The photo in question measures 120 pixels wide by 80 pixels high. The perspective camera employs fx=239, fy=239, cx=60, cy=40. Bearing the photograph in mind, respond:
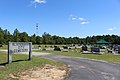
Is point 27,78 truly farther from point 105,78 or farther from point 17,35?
point 17,35

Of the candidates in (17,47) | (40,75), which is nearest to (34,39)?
(17,47)

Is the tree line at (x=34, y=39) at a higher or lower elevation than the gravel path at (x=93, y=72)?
higher

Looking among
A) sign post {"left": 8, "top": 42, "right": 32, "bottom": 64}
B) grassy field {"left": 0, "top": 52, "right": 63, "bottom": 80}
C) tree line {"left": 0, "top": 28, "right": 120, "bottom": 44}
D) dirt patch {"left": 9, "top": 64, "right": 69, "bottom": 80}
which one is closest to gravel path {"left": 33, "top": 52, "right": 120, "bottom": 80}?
dirt patch {"left": 9, "top": 64, "right": 69, "bottom": 80}

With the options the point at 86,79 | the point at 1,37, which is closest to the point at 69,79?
the point at 86,79

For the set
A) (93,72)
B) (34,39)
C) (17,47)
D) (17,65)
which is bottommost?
(93,72)

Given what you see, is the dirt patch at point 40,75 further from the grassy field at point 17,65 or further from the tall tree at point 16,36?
the tall tree at point 16,36

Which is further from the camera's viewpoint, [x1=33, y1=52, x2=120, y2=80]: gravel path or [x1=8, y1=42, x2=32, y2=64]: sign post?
[x1=8, y1=42, x2=32, y2=64]: sign post

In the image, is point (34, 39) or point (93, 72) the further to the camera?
point (34, 39)

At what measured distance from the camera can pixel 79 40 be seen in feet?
502

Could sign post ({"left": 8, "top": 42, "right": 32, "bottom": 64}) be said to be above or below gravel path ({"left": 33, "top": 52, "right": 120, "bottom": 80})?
above

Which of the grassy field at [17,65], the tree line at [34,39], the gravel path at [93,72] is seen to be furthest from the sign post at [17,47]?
the tree line at [34,39]

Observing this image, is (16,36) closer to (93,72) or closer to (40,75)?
(93,72)

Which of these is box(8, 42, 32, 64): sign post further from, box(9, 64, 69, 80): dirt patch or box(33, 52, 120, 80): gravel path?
box(9, 64, 69, 80): dirt patch

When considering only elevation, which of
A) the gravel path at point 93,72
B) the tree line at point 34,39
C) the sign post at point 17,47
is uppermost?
the tree line at point 34,39
